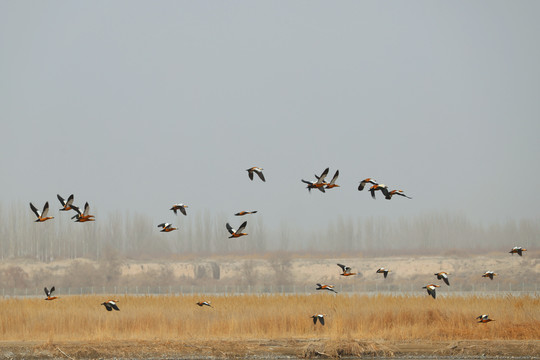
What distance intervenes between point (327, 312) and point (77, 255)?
9563 centimetres

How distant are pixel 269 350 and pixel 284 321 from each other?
4.41 m

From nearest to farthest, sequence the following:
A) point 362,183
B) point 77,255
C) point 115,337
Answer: point 362,183 < point 115,337 < point 77,255

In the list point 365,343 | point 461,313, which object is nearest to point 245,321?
point 365,343

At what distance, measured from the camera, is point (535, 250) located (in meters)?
116

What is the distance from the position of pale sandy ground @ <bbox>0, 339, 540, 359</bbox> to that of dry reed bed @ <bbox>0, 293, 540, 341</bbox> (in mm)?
1510

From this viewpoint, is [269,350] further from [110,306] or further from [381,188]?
[381,188]

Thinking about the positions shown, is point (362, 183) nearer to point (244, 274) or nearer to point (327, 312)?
point (327, 312)

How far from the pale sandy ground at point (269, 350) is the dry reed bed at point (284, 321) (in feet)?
4.95

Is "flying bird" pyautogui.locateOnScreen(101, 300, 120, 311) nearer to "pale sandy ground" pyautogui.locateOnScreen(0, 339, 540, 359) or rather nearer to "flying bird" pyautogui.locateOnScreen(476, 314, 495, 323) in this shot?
"pale sandy ground" pyautogui.locateOnScreen(0, 339, 540, 359)

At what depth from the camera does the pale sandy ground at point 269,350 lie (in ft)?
A: 94.4

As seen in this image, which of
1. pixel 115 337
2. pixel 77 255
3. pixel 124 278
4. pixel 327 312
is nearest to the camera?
pixel 115 337

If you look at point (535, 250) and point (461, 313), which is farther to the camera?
point (535, 250)

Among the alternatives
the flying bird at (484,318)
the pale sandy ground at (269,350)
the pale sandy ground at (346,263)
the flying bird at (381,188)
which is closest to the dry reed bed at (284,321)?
the flying bird at (484,318)

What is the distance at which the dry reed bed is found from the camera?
31.9m
